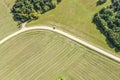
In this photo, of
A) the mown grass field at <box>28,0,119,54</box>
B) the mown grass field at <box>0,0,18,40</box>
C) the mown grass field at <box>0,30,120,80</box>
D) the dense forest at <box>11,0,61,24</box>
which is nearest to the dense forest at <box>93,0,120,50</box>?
the mown grass field at <box>28,0,119,54</box>

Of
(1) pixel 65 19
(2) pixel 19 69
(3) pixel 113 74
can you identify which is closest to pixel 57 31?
(1) pixel 65 19

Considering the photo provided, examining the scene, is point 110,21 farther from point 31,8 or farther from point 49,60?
point 31,8

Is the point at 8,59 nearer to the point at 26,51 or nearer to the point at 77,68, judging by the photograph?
the point at 26,51

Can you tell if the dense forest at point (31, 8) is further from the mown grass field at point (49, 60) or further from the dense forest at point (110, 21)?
the dense forest at point (110, 21)

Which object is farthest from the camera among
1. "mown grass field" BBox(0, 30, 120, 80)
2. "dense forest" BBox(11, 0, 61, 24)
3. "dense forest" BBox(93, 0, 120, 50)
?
"dense forest" BBox(11, 0, 61, 24)

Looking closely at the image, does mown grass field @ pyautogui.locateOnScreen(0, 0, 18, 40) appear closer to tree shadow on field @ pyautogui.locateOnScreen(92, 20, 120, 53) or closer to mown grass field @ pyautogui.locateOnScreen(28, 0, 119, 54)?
mown grass field @ pyautogui.locateOnScreen(28, 0, 119, 54)

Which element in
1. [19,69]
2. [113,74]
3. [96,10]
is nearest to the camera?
[113,74]

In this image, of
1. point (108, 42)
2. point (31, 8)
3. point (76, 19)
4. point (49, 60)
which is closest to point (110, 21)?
point (108, 42)
